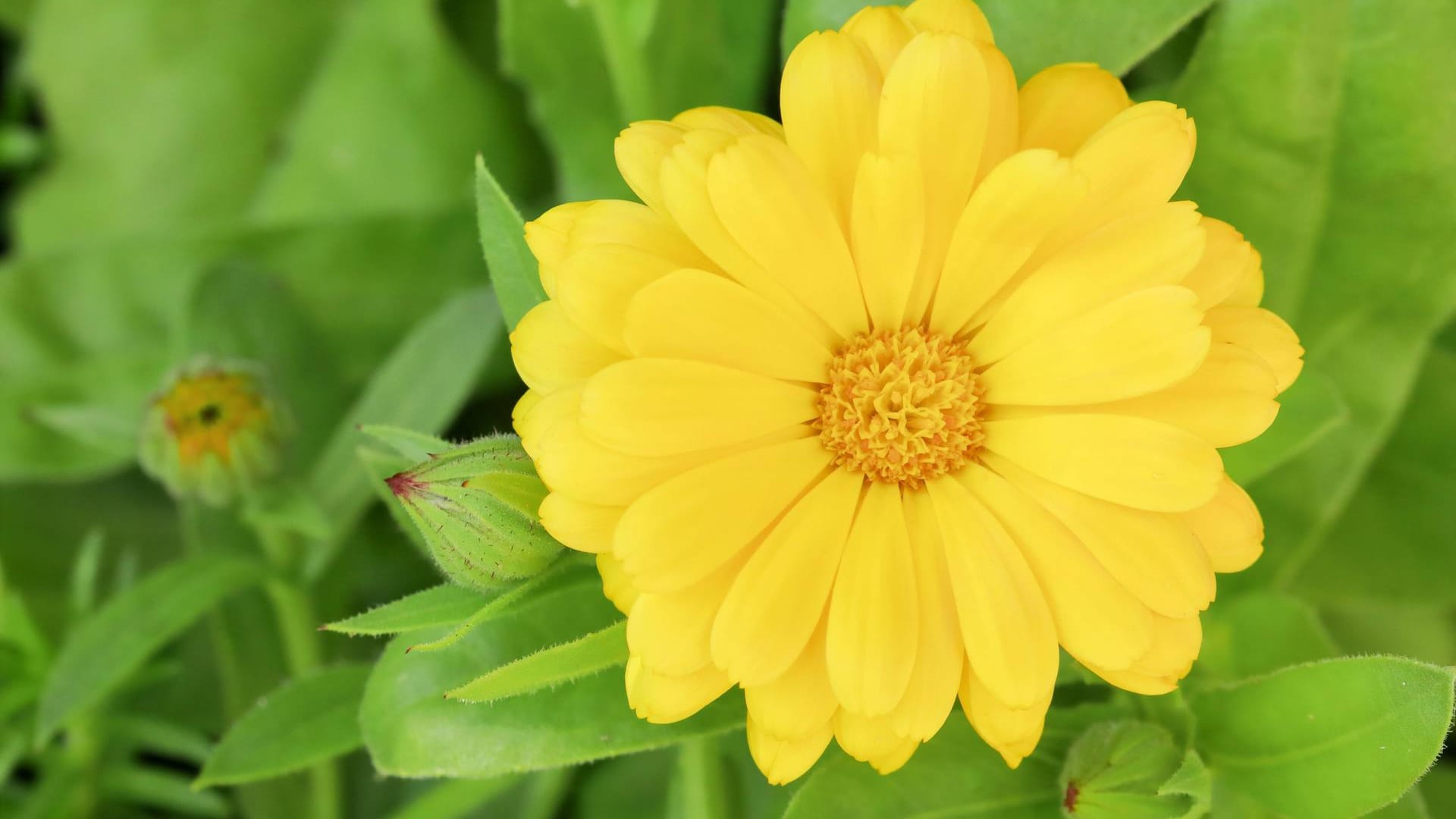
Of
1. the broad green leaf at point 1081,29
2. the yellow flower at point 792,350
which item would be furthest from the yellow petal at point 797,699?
the broad green leaf at point 1081,29

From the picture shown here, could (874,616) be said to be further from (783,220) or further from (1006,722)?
(783,220)

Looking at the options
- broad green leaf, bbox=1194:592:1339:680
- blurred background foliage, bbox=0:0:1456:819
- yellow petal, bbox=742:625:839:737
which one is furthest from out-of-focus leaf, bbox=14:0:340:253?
→ broad green leaf, bbox=1194:592:1339:680

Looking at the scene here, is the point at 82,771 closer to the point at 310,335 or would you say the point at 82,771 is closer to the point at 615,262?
the point at 310,335

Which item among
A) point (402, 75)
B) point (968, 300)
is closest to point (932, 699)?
point (968, 300)

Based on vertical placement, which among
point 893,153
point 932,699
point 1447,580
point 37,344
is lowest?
point 1447,580

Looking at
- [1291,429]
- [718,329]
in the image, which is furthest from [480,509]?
[1291,429]

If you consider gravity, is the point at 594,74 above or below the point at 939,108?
above

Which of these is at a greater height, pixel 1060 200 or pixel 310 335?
pixel 310 335
